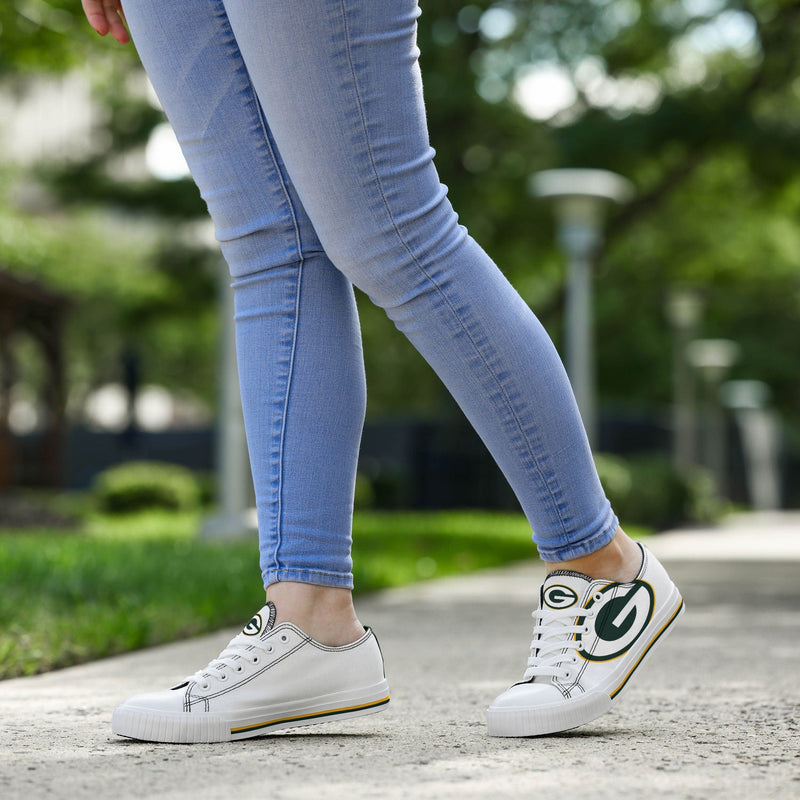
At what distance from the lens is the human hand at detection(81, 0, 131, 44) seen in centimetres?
201

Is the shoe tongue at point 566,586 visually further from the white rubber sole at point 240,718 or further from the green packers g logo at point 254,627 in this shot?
the green packers g logo at point 254,627

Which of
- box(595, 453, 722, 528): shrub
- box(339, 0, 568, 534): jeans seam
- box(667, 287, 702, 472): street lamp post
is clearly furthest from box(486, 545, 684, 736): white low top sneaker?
box(667, 287, 702, 472): street lamp post

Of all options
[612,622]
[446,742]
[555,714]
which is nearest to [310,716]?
[446,742]

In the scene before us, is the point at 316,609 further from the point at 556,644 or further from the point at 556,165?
the point at 556,165

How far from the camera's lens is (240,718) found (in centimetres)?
178

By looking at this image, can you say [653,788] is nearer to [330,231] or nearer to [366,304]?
[330,231]

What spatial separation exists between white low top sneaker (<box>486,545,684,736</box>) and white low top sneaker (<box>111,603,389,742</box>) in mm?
227

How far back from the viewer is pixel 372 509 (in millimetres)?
19906

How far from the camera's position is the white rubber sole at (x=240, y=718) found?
173 centimetres

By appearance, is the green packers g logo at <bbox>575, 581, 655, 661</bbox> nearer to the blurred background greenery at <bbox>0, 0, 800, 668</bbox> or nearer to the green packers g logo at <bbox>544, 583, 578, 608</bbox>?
the green packers g logo at <bbox>544, 583, 578, 608</bbox>

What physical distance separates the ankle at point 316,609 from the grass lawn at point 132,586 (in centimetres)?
101

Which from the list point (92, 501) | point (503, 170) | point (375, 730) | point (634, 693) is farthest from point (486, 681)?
point (92, 501)

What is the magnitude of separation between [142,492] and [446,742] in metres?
15.8

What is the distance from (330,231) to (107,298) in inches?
1207
